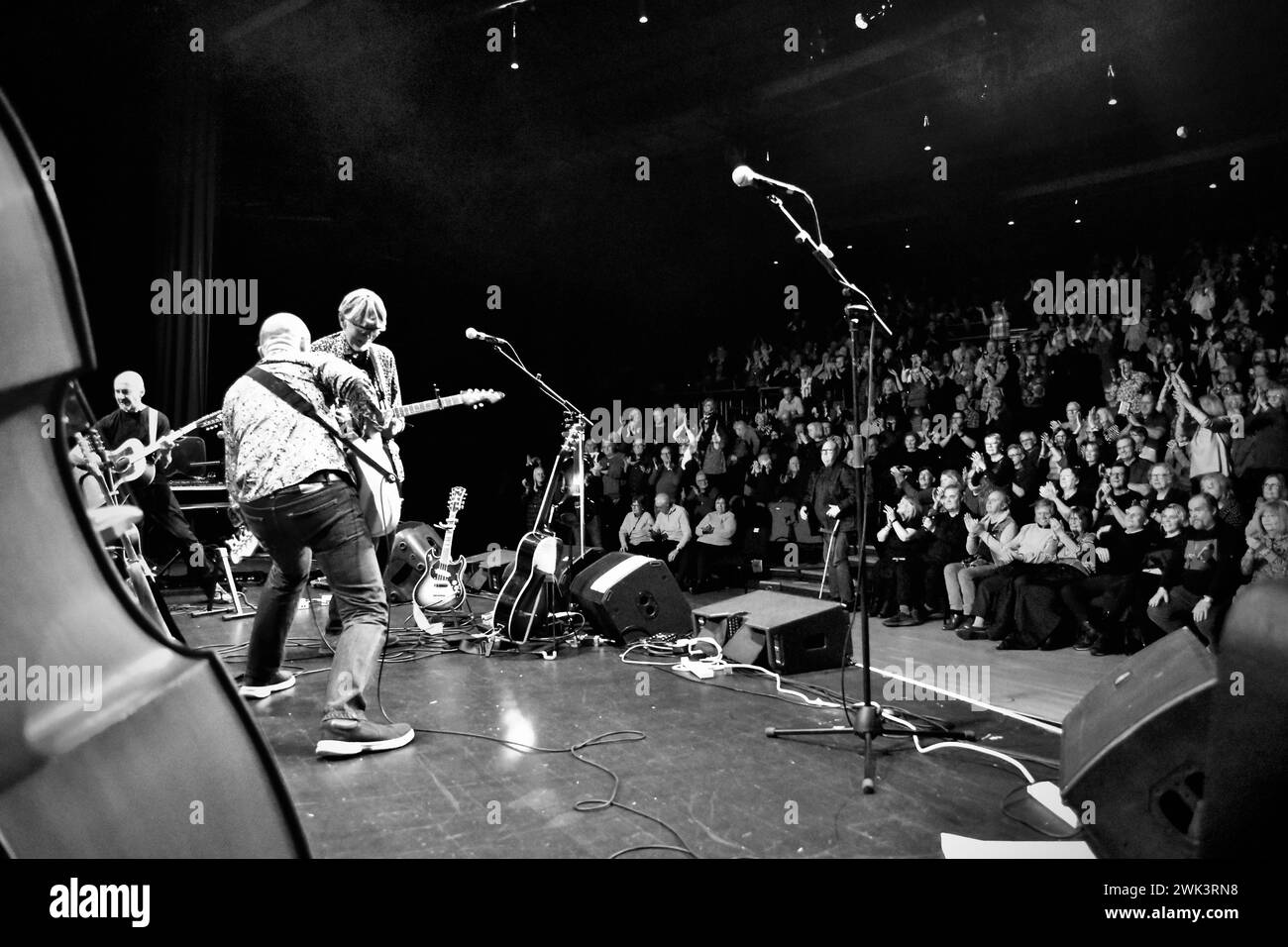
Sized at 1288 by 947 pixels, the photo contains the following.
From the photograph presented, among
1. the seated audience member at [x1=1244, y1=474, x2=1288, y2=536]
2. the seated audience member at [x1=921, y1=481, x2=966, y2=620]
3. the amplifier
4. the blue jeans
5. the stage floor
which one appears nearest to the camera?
the stage floor

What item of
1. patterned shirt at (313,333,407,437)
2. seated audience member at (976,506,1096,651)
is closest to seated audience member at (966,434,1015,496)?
seated audience member at (976,506,1096,651)

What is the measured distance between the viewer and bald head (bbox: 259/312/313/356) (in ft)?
9.72

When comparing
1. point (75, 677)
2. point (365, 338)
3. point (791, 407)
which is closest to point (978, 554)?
point (791, 407)

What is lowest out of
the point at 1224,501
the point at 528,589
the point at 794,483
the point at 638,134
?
the point at 528,589

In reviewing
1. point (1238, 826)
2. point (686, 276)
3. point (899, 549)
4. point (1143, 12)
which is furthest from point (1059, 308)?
point (1238, 826)

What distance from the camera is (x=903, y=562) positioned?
20.7 feet

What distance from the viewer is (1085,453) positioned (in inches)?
233

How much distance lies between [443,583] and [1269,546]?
514 centimetres

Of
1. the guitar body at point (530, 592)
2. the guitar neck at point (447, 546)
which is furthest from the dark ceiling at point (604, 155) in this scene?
the guitar body at point (530, 592)

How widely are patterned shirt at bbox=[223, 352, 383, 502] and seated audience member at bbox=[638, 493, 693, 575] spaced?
5468mm

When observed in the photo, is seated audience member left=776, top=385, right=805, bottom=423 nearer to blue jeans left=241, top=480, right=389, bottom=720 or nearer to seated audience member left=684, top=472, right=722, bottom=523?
seated audience member left=684, top=472, right=722, bottom=523

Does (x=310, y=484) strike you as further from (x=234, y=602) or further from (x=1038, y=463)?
(x=1038, y=463)

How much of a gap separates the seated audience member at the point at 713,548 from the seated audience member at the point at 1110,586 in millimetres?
3467
